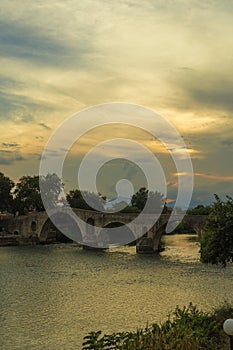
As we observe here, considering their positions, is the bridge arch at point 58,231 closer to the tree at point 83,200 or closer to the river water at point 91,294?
the tree at point 83,200

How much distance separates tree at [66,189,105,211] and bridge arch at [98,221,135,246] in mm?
23083

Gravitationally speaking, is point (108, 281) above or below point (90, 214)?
below

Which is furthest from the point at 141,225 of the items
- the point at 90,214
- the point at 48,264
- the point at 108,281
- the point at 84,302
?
the point at 84,302

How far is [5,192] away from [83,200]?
51.8 feet

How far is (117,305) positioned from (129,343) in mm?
12993

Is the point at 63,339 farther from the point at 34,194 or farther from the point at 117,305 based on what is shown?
the point at 34,194

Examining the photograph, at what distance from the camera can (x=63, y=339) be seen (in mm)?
19047

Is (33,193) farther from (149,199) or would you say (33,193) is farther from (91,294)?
(91,294)

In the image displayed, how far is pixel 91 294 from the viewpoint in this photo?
94.1 feet

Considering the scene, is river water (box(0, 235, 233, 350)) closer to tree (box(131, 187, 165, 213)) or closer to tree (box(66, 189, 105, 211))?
tree (box(66, 189, 105, 211))

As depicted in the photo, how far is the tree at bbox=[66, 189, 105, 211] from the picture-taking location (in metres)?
98.6

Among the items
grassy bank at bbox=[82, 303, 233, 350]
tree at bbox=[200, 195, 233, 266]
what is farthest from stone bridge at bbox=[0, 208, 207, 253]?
grassy bank at bbox=[82, 303, 233, 350]

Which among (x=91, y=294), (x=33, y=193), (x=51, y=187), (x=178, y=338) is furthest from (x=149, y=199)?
(x=178, y=338)

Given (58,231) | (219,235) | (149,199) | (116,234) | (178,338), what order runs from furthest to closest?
(149,199)
(58,231)
(116,234)
(219,235)
(178,338)
